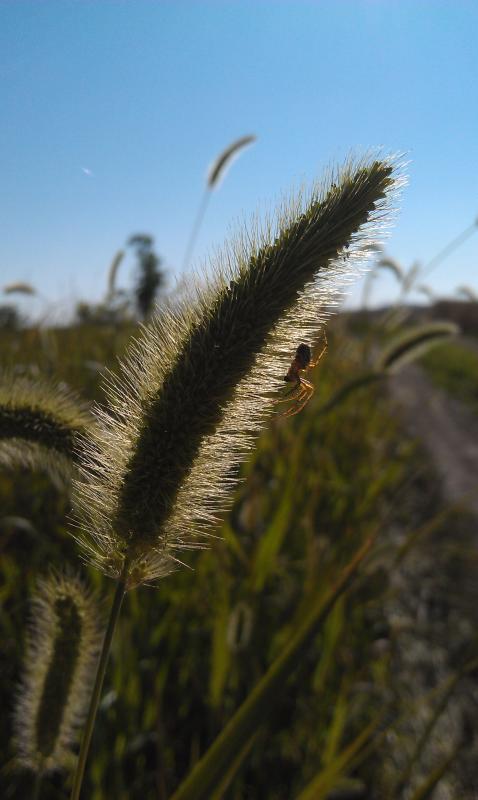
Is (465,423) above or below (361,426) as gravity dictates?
above

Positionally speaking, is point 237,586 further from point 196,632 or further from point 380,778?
point 380,778

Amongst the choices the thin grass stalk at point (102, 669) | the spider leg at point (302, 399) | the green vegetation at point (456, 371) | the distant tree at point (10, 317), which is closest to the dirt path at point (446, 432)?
the green vegetation at point (456, 371)

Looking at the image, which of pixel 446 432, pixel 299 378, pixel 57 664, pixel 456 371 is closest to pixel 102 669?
pixel 57 664

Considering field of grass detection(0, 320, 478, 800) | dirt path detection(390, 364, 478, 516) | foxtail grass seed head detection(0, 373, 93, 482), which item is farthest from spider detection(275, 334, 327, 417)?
dirt path detection(390, 364, 478, 516)

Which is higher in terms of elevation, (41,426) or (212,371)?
(212,371)

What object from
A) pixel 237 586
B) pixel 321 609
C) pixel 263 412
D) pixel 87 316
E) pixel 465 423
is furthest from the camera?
pixel 465 423

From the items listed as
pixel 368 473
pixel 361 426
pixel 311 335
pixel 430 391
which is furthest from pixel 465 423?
pixel 311 335

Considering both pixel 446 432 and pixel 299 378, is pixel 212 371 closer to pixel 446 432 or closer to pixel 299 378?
pixel 299 378

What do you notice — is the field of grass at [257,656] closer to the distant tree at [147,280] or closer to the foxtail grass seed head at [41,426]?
the foxtail grass seed head at [41,426]
